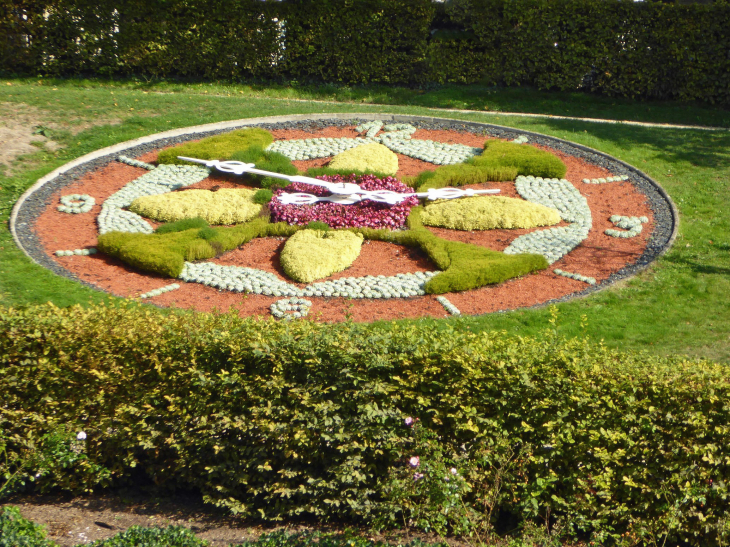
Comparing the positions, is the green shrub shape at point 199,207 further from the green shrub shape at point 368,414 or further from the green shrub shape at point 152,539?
the green shrub shape at point 152,539

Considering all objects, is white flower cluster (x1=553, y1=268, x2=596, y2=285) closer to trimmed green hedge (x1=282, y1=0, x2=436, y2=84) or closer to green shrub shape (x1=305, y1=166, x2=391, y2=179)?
green shrub shape (x1=305, y1=166, x2=391, y2=179)

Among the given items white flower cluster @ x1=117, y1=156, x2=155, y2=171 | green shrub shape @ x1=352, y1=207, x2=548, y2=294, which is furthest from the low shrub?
white flower cluster @ x1=117, y1=156, x2=155, y2=171

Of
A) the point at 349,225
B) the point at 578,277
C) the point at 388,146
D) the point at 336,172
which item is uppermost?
the point at 388,146

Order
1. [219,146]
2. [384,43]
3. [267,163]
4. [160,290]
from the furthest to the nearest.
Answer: [384,43] → [219,146] → [267,163] → [160,290]

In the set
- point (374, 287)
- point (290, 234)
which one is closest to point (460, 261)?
point (374, 287)

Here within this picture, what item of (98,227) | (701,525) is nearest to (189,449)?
(701,525)

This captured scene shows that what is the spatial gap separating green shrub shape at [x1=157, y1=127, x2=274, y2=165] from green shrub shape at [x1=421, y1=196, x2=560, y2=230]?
382 centimetres

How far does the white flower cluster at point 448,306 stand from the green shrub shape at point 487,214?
2.21m

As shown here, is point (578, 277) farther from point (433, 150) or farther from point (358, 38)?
point (358, 38)

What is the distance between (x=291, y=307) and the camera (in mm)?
8555

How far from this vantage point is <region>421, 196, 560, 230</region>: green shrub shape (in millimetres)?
10742

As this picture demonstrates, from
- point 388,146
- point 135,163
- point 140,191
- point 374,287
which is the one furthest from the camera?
point 388,146

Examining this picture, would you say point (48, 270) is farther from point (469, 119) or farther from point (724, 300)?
point (469, 119)

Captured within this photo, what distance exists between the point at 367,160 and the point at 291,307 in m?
4.64
